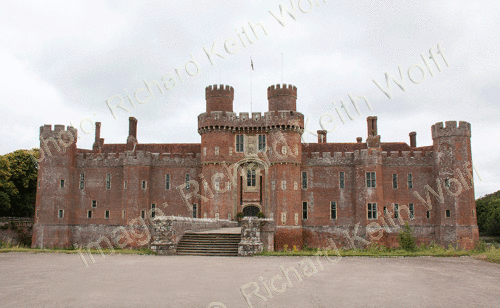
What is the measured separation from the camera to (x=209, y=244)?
21.3 m

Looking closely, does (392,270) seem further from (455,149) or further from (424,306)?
(455,149)

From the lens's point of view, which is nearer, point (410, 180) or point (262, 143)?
point (262, 143)

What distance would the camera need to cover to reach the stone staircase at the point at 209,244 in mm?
20094

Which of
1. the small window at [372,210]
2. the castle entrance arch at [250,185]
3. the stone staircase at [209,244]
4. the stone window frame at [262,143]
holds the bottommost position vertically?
the stone staircase at [209,244]

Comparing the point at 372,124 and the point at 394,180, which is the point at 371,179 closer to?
the point at 394,180

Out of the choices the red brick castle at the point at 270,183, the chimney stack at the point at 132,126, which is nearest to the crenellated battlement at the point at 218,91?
the red brick castle at the point at 270,183

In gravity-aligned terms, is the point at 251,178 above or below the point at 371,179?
above

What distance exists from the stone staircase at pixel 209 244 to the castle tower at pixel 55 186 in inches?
890

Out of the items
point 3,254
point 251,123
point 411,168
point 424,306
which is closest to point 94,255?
point 3,254

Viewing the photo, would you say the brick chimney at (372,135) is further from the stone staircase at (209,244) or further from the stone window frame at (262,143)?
the stone staircase at (209,244)

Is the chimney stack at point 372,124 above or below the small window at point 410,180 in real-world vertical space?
above

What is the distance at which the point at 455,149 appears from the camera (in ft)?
118

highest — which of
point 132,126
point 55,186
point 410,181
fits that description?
point 132,126

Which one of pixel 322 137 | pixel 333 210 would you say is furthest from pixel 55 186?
pixel 322 137
